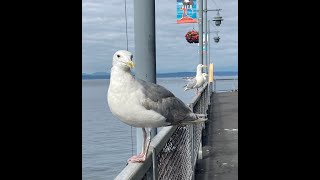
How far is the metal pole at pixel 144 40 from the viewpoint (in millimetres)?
5109

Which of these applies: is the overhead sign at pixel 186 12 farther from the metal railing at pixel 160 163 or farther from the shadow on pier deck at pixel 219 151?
the metal railing at pixel 160 163

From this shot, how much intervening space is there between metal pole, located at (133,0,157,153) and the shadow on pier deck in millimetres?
4720

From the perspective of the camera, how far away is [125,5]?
4.63 metres

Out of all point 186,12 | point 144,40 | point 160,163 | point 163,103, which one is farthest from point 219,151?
point 186,12

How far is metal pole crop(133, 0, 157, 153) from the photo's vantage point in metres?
5.11

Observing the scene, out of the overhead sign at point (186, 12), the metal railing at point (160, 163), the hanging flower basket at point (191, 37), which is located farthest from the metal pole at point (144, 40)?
the hanging flower basket at point (191, 37)

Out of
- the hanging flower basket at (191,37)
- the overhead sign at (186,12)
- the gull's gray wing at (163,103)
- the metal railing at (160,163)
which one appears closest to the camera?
the metal railing at (160,163)

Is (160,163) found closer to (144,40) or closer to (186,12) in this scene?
(144,40)

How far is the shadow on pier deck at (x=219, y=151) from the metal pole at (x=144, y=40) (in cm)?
472

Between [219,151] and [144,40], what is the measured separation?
24.8 feet

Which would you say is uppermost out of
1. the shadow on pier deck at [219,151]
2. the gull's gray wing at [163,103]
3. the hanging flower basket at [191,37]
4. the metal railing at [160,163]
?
the hanging flower basket at [191,37]
